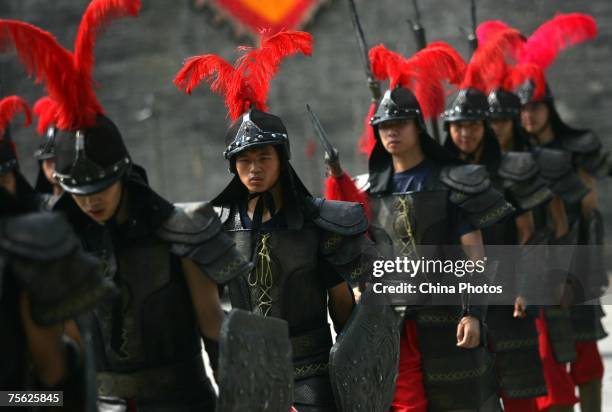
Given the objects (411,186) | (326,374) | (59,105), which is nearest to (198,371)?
(326,374)

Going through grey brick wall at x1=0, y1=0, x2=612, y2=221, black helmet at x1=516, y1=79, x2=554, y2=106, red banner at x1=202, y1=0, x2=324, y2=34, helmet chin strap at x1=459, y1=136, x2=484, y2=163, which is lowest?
helmet chin strap at x1=459, y1=136, x2=484, y2=163

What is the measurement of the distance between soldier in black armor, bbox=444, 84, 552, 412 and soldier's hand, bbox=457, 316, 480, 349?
1.00 metres

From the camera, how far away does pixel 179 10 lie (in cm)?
1641

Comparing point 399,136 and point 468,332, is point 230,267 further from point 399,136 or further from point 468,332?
point 399,136

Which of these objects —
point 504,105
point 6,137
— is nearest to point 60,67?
point 6,137

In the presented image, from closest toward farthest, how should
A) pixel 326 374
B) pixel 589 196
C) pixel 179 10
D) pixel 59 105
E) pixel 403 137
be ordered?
pixel 59 105 < pixel 326 374 < pixel 403 137 < pixel 589 196 < pixel 179 10

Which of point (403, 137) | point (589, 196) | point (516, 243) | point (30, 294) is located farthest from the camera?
point (589, 196)

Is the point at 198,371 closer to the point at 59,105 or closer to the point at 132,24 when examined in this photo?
the point at 59,105

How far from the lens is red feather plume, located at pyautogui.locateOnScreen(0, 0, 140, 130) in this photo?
4.42 meters

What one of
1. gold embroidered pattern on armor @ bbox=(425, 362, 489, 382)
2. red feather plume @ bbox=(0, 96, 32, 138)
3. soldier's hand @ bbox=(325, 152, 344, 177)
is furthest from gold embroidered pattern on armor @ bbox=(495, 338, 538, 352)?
red feather plume @ bbox=(0, 96, 32, 138)

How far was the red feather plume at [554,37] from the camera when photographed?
A: 9234 millimetres

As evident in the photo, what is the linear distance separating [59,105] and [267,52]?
1.12 meters

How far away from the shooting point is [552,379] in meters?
7.85

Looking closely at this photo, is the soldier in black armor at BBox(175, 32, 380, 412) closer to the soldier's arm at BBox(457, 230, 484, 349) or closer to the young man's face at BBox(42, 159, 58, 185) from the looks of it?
the soldier's arm at BBox(457, 230, 484, 349)
